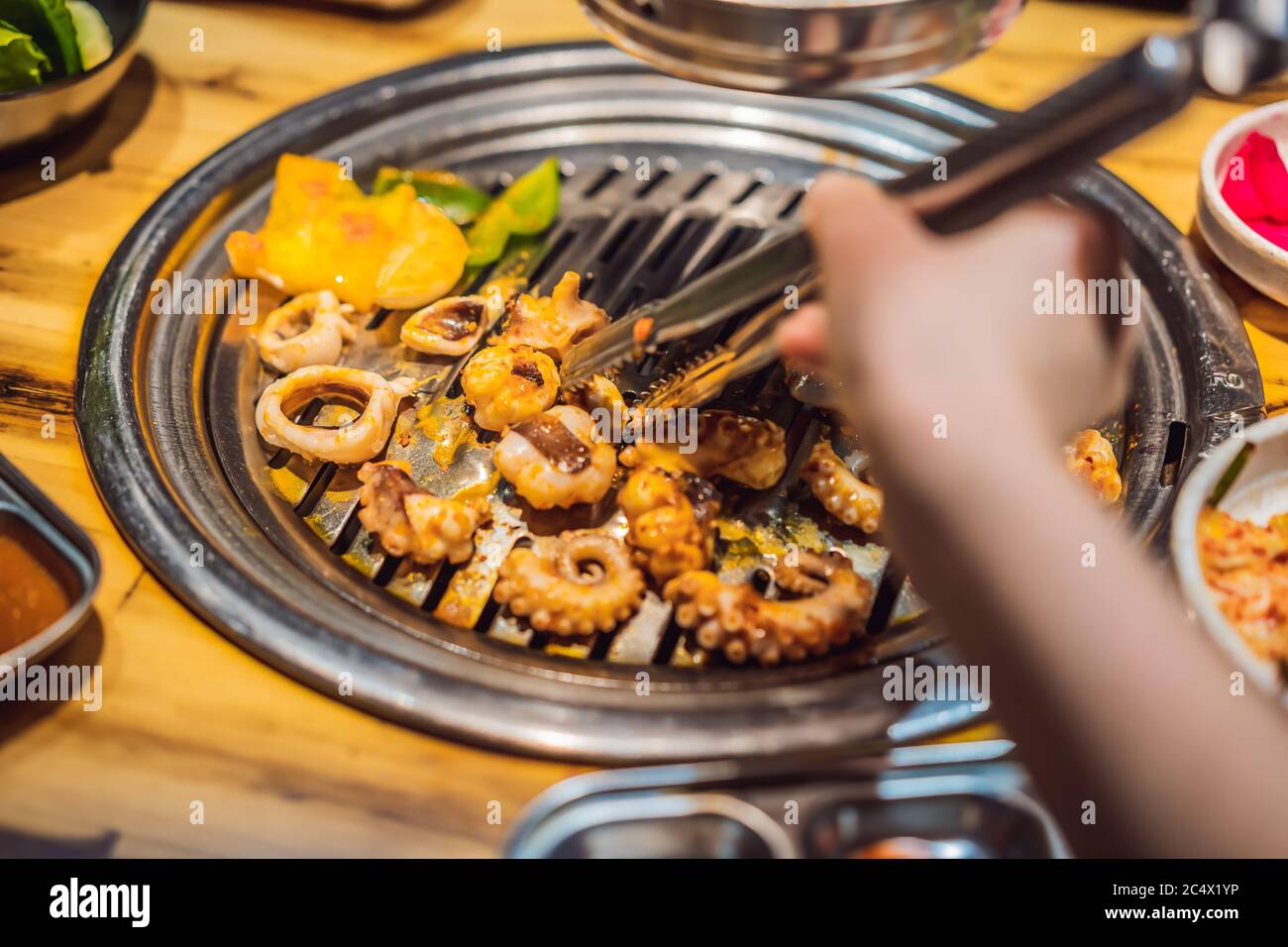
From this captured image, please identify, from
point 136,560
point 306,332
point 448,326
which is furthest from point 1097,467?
point 136,560

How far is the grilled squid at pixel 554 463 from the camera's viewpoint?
2055 millimetres

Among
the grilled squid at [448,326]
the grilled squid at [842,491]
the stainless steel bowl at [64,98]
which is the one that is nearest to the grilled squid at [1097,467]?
the grilled squid at [842,491]

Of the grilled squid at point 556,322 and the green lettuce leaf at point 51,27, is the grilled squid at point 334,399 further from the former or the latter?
the green lettuce leaf at point 51,27

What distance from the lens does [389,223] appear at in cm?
257

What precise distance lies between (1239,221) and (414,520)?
2027 millimetres

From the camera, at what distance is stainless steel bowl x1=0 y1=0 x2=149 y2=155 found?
2600mm

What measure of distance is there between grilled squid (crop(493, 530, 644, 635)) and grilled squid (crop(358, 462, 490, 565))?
0.11 metres

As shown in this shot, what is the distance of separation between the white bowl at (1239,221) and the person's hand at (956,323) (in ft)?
3.88

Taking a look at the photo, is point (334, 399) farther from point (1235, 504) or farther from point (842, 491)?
point (1235, 504)

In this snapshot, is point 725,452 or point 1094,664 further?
point 725,452

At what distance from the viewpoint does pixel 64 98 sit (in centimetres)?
267

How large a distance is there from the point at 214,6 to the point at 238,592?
7.75 feet

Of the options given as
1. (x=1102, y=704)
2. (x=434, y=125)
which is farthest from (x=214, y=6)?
(x=1102, y=704)
